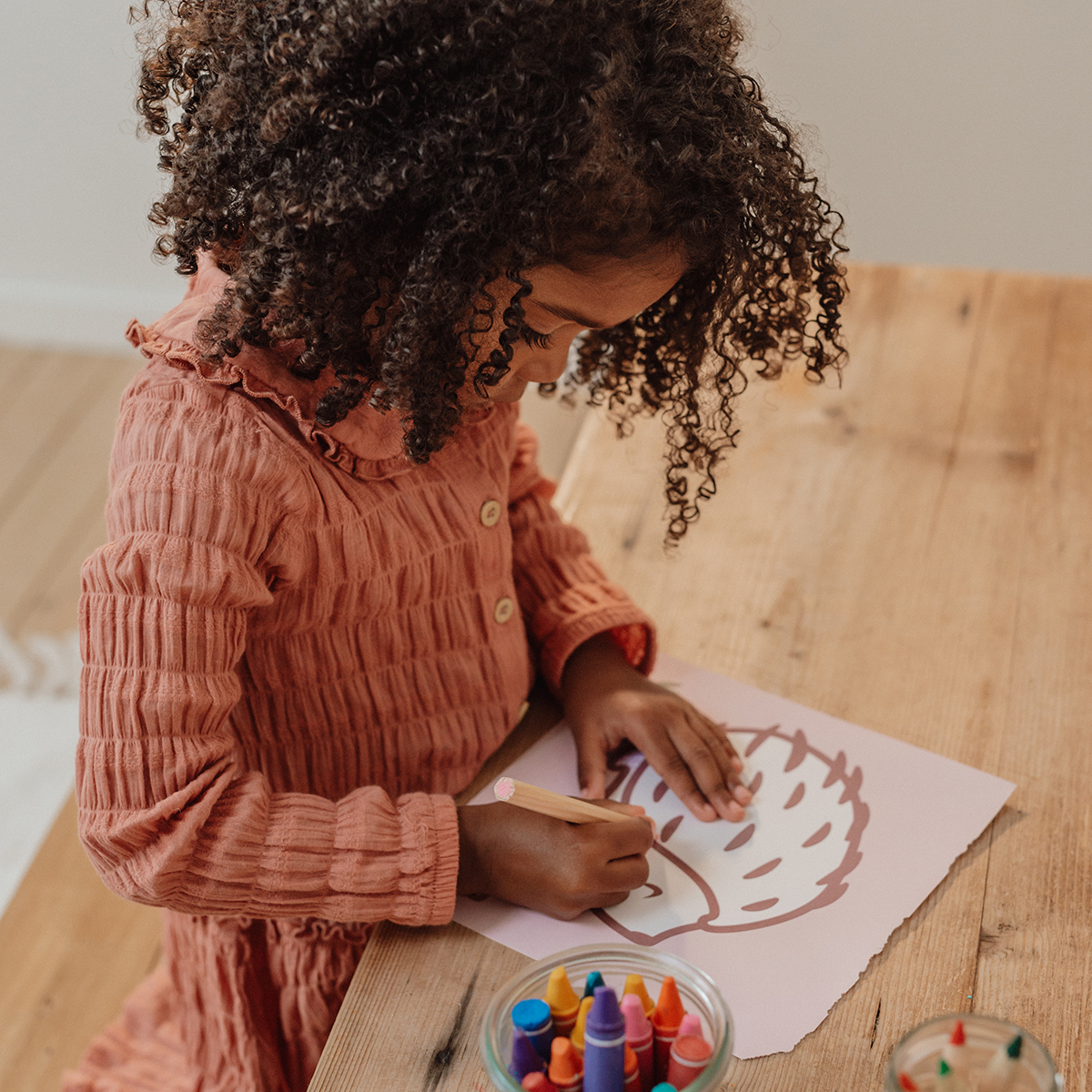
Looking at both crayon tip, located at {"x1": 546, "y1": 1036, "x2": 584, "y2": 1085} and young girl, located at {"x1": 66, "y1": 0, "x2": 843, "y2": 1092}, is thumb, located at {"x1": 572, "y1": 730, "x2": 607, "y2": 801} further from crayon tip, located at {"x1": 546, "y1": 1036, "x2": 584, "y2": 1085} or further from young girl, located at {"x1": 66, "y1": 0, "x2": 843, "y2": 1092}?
crayon tip, located at {"x1": 546, "y1": 1036, "x2": 584, "y2": 1085}

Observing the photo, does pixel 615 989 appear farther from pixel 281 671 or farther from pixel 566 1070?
pixel 281 671

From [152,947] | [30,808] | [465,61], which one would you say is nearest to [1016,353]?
[465,61]

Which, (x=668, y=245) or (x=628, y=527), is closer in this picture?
(x=668, y=245)

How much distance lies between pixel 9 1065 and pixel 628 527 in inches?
32.7

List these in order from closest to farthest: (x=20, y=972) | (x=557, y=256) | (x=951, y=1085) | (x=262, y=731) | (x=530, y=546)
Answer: (x=951, y=1085) → (x=557, y=256) → (x=262, y=731) → (x=530, y=546) → (x=20, y=972)

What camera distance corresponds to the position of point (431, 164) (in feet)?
1.65

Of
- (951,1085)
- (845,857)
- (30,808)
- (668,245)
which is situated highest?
(668,245)

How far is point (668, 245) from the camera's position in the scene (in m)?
0.58

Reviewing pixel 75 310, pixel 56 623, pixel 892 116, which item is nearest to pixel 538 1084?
pixel 892 116

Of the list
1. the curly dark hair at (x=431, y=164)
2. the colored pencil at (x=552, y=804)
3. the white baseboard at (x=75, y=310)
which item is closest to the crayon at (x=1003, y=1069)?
the colored pencil at (x=552, y=804)

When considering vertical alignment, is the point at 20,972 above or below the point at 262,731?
below

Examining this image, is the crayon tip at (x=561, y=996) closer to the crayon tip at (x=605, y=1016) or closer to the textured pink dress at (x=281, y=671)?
the crayon tip at (x=605, y=1016)

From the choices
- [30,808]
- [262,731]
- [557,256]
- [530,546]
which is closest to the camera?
[557,256]

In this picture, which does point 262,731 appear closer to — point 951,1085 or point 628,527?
point 628,527
